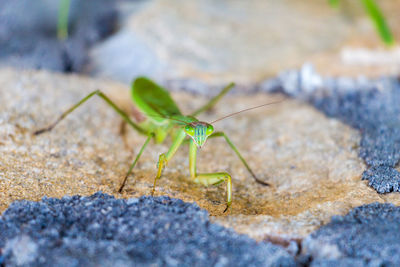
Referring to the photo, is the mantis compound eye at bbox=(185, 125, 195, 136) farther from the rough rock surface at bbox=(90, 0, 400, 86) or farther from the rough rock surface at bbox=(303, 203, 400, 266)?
the rough rock surface at bbox=(90, 0, 400, 86)

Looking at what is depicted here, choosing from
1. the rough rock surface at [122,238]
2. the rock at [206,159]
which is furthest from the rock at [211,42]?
the rough rock surface at [122,238]

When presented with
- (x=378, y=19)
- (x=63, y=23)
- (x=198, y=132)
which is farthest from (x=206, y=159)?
(x=63, y=23)

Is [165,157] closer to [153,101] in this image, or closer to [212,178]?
[212,178]

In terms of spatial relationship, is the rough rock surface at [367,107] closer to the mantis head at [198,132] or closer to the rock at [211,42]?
the rock at [211,42]

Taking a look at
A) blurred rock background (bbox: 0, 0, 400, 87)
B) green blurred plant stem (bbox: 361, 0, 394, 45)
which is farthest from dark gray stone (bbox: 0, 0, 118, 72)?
green blurred plant stem (bbox: 361, 0, 394, 45)

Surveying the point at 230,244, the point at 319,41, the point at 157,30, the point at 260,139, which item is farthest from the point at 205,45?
the point at 230,244
